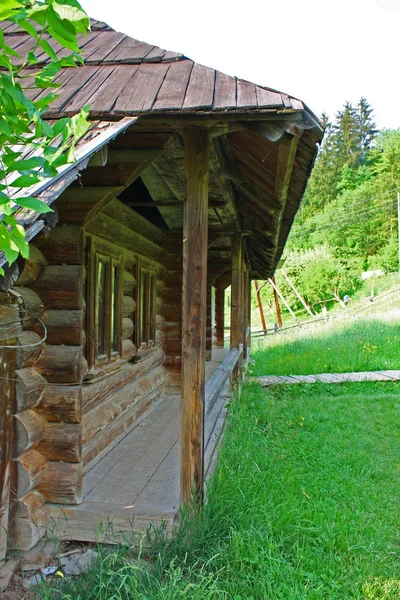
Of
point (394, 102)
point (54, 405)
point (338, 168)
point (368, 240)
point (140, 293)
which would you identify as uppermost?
point (394, 102)

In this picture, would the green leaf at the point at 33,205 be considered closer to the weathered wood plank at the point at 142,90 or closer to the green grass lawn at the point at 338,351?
the weathered wood plank at the point at 142,90

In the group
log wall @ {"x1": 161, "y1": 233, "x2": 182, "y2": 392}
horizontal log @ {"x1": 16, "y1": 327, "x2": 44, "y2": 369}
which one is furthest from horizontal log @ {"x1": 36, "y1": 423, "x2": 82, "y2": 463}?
log wall @ {"x1": 161, "y1": 233, "x2": 182, "y2": 392}

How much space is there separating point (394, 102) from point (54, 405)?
74.3m

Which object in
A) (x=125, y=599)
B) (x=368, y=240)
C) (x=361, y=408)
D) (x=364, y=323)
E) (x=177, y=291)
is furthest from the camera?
(x=368, y=240)

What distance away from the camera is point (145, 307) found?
23.0 feet

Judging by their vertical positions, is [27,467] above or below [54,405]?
below

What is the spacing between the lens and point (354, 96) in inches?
2591

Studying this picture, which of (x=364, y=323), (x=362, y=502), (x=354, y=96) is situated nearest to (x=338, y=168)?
(x=354, y=96)

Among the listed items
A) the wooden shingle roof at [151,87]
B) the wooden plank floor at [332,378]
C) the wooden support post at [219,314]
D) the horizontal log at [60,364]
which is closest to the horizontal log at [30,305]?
the horizontal log at [60,364]

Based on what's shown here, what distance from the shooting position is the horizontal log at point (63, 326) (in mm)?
3666

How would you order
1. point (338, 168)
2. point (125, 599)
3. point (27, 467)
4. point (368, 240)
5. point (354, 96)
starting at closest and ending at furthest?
point (125, 599), point (27, 467), point (368, 240), point (338, 168), point (354, 96)

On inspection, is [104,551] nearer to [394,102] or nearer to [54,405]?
[54,405]

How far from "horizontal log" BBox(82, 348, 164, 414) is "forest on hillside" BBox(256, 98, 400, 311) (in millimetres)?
26847

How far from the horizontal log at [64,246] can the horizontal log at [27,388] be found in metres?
0.85
